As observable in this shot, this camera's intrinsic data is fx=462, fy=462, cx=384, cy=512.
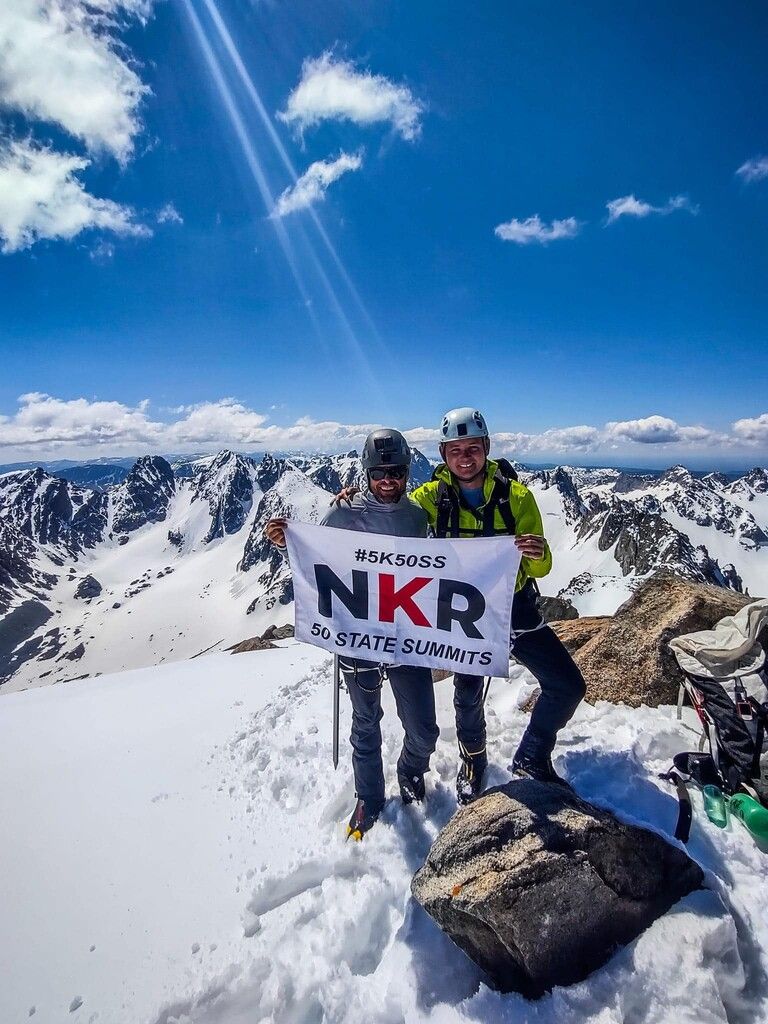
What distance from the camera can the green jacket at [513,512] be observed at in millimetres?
5684

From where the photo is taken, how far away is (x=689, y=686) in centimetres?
637

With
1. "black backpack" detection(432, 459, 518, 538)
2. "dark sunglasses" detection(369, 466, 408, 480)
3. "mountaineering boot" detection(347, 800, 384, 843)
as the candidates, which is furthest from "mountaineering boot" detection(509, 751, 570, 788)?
"dark sunglasses" detection(369, 466, 408, 480)

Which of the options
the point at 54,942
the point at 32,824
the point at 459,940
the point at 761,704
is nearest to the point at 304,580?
the point at 459,940

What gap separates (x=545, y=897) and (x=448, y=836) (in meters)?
1.12

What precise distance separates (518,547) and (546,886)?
3218 millimetres

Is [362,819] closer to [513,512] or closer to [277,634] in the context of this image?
[513,512]

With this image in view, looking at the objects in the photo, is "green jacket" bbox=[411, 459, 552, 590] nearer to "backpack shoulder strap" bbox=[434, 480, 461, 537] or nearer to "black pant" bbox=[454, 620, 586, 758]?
"backpack shoulder strap" bbox=[434, 480, 461, 537]

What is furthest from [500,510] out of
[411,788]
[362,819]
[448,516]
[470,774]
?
[362,819]

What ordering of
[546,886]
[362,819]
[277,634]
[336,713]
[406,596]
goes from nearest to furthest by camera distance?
[546,886], [362,819], [406,596], [336,713], [277,634]

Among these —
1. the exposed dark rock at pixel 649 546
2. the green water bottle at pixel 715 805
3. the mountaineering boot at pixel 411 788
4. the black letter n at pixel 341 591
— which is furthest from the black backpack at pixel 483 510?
the exposed dark rock at pixel 649 546

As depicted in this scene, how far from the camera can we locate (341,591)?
6355 millimetres

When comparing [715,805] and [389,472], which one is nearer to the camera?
[715,805]

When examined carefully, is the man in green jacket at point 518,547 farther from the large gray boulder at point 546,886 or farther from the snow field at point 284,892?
the large gray boulder at point 546,886

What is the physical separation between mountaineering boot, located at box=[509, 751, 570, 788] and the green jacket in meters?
2.27
